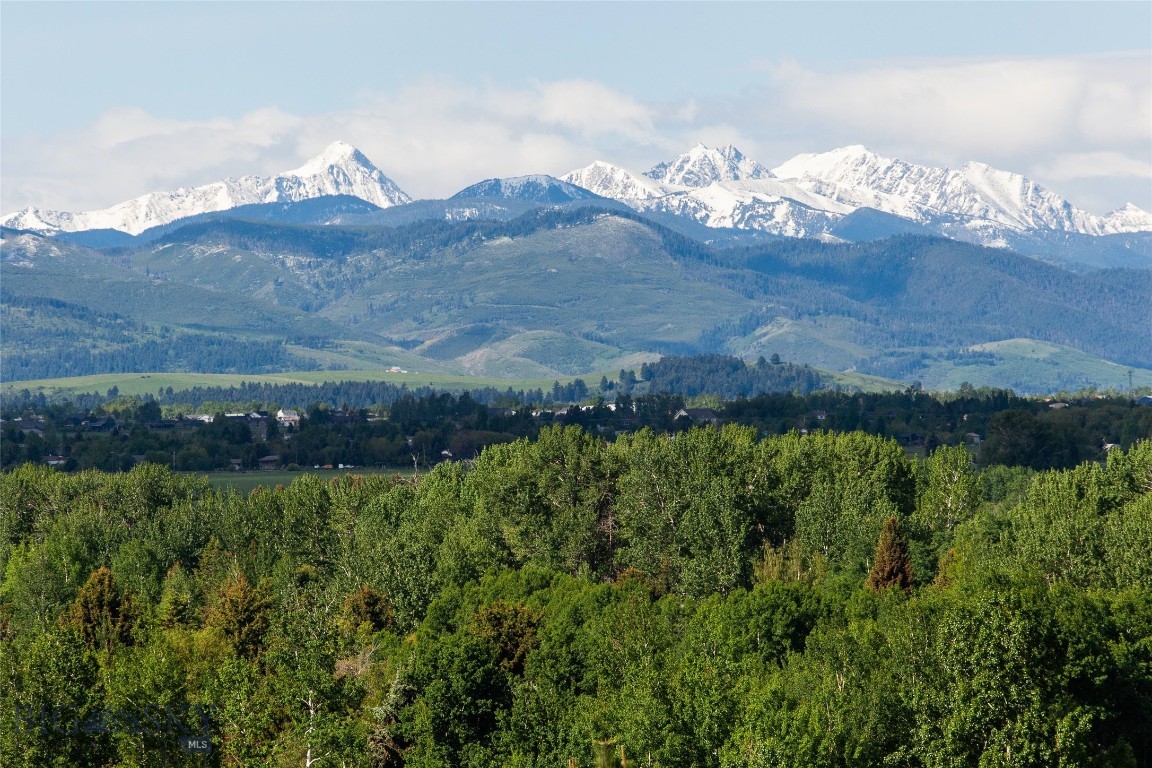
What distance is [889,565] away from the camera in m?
116

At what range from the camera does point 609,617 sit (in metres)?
96.8

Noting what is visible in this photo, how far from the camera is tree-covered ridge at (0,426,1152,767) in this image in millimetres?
76625

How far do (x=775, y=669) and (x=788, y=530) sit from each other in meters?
56.3

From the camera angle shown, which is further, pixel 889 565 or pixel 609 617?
pixel 889 565

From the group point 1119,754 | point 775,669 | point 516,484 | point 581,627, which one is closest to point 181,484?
point 516,484

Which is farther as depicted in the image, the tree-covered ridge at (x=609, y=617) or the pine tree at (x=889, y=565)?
the pine tree at (x=889, y=565)

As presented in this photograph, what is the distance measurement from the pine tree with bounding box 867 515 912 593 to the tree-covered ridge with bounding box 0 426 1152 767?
0.26m

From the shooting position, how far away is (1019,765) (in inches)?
2891

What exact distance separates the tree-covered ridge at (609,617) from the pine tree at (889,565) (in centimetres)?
26

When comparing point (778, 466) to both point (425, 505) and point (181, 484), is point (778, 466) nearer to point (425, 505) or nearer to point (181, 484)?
point (425, 505)

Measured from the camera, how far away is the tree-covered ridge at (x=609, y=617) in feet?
251

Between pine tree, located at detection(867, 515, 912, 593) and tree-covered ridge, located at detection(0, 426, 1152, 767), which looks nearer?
tree-covered ridge, located at detection(0, 426, 1152, 767)

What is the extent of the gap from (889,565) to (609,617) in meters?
26.3

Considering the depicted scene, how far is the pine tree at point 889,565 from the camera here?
11475cm
